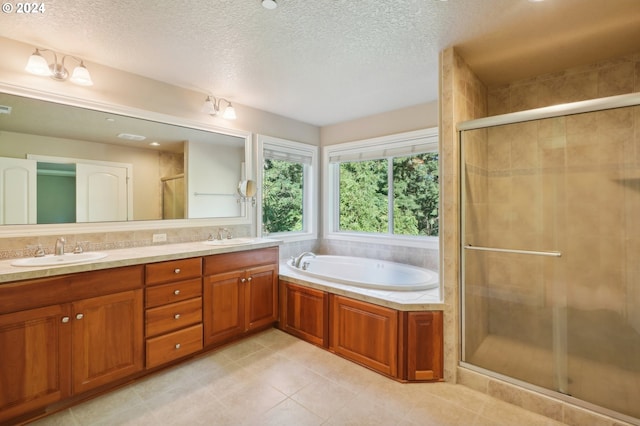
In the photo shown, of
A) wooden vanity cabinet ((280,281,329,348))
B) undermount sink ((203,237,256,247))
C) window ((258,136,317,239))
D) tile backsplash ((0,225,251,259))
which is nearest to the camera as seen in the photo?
tile backsplash ((0,225,251,259))

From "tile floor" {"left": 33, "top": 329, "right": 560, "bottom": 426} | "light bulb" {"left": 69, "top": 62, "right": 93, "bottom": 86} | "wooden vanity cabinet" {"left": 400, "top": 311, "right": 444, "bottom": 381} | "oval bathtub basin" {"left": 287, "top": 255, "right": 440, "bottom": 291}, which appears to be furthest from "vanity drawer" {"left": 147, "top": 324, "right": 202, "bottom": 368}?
"light bulb" {"left": 69, "top": 62, "right": 93, "bottom": 86}

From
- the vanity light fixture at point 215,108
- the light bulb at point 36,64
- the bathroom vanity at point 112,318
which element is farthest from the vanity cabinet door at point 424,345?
the light bulb at point 36,64

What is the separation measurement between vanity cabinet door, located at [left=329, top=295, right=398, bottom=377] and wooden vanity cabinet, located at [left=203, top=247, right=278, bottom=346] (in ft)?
2.43

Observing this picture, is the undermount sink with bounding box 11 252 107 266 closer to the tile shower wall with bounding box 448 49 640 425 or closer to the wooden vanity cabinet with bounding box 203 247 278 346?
the wooden vanity cabinet with bounding box 203 247 278 346

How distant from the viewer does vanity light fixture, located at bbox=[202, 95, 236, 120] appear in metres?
2.82

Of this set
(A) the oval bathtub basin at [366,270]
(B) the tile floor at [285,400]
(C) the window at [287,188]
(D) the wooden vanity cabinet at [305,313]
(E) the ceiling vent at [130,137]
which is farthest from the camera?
(C) the window at [287,188]

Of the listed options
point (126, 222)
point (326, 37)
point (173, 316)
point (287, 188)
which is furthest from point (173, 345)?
point (326, 37)

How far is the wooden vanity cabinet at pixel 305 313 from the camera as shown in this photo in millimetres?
2676

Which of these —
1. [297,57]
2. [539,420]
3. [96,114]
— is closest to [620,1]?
[297,57]

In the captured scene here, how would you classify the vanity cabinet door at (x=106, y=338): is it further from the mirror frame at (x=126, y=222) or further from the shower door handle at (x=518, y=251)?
the shower door handle at (x=518, y=251)

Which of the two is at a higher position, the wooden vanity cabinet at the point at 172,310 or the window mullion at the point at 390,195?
the window mullion at the point at 390,195

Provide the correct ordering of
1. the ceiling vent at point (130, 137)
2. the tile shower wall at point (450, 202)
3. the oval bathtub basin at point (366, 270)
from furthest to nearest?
the oval bathtub basin at point (366, 270), the ceiling vent at point (130, 137), the tile shower wall at point (450, 202)

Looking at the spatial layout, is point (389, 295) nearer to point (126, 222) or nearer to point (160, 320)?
point (160, 320)

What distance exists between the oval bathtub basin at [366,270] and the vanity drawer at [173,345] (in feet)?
3.69
